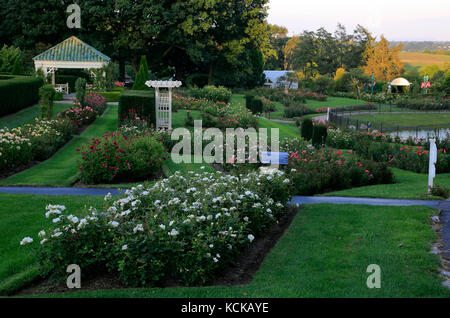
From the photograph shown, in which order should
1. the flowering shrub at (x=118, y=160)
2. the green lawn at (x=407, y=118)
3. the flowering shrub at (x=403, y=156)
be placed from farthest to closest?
the green lawn at (x=407, y=118) → the flowering shrub at (x=403, y=156) → the flowering shrub at (x=118, y=160)

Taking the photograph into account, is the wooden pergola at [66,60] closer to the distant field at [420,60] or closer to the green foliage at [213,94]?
the green foliage at [213,94]

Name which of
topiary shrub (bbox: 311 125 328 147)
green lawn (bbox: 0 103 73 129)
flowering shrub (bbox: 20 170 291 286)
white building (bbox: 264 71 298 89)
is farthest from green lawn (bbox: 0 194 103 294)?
white building (bbox: 264 71 298 89)

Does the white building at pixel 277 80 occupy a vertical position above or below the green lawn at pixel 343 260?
above

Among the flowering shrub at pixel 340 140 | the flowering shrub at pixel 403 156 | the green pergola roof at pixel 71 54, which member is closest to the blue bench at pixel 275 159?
the flowering shrub at pixel 403 156

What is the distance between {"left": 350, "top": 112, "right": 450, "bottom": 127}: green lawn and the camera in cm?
3566

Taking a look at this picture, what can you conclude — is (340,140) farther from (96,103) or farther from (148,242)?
(148,242)

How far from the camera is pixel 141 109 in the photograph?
715 inches

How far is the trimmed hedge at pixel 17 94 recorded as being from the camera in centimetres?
2000

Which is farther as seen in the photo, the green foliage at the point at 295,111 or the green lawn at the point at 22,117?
the green foliage at the point at 295,111

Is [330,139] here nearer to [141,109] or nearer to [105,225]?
[141,109]

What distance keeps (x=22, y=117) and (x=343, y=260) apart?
17763 millimetres

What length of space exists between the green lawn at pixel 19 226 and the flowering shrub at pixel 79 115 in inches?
376

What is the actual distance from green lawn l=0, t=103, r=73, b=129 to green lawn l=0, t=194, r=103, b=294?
393 inches

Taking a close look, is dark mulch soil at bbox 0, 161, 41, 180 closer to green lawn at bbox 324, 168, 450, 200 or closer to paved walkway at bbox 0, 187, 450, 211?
paved walkway at bbox 0, 187, 450, 211
